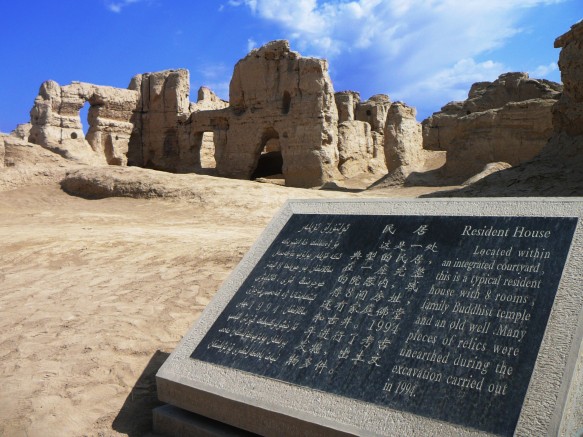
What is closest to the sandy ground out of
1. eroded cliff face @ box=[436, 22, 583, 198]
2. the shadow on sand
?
the shadow on sand

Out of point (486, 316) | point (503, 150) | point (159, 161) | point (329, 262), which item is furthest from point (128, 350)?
point (159, 161)

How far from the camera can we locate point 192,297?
5.28m

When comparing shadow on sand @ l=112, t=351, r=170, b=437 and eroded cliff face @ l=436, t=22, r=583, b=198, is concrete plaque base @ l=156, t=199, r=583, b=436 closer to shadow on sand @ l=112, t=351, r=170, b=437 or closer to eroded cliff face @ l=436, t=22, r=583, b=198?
shadow on sand @ l=112, t=351, r=170, b=437

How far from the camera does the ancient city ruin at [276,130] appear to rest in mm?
17266

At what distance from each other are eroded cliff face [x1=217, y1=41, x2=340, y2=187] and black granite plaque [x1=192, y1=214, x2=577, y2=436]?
16.7 m

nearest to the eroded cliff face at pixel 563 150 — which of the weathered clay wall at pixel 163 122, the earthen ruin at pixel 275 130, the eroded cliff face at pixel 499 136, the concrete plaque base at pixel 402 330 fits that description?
the earthen ruin at pixel 275 130

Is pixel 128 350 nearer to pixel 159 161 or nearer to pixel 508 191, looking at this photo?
pixel 508 191

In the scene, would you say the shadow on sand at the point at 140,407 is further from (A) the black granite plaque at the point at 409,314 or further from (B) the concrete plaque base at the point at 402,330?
(A) the black granite plaque at the point at 409,314

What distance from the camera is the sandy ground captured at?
3.52 m

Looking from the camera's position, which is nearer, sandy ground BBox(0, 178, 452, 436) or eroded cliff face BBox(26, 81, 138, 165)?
sandy ground BBox(0, 178, 452, 436)

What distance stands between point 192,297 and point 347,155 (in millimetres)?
18317

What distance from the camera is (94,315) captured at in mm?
4918

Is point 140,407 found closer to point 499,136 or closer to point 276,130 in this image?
point 499,136

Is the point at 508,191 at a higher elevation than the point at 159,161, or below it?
below
